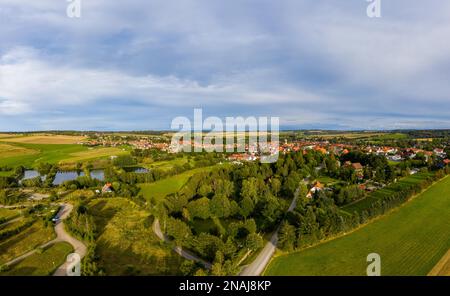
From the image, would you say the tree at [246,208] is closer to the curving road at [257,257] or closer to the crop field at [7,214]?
the curving road at [257,257]

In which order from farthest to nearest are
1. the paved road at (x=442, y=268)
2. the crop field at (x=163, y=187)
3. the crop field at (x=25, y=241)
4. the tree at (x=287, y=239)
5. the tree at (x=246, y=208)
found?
1. the crop field at (x=163, y=187)
2. the tree at (x=246, y=208)
3. the crop field at (x=25, y=241)
4. the tree at (x=287, y=239)
5. the paved road at (x=442, y=268)

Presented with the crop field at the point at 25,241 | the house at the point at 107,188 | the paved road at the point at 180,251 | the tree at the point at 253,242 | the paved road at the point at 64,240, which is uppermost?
the tree at the point at 253,242

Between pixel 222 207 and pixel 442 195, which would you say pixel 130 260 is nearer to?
pixel 222 207

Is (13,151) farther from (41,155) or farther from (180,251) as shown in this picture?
(180,251)

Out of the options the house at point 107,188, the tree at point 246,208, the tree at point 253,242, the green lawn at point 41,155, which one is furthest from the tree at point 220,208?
the green lawn at point 41,155

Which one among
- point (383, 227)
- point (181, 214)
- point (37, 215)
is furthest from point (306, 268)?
point (37, 215)

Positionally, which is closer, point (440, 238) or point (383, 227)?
point (440, 238)

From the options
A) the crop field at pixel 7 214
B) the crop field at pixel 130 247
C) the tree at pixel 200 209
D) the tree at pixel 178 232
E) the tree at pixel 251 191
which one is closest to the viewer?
the crop field at pixel 130 247

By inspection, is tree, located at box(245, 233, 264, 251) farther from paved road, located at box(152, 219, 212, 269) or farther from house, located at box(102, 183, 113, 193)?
house, located at box(102, 183, 113, 193)
